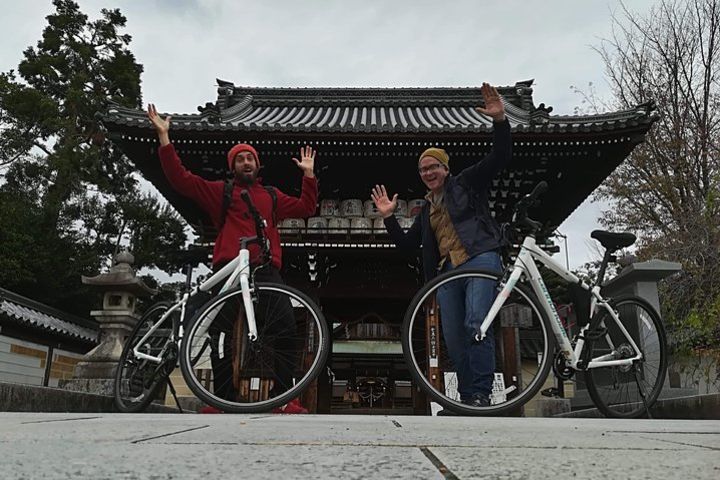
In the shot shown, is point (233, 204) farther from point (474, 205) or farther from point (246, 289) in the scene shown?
point (474, 205)

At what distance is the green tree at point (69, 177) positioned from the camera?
676 inches

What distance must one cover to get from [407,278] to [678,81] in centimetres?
1016

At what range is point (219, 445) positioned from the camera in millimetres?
897

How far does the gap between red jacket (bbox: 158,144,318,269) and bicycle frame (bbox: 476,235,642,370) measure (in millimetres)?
1410

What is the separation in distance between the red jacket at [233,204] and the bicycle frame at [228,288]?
201mm

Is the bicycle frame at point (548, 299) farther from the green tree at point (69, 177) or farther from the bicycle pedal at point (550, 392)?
the green tree at point (69, 177)

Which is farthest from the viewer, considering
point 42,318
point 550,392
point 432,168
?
point 42,318

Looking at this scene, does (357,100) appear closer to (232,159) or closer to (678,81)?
(232,159)

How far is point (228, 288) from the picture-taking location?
3.06 m

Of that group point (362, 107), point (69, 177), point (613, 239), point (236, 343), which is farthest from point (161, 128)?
point (69, 177)

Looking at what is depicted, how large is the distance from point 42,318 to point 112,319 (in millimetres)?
5943

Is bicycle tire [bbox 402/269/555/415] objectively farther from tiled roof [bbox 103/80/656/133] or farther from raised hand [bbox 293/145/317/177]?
tiled roof [bbox 103/80/656/133]

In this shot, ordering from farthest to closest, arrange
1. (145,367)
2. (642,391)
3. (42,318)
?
1. (42,318)
2. (145,367)
3. (642,391)

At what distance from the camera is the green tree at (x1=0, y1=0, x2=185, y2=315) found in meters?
17.2
